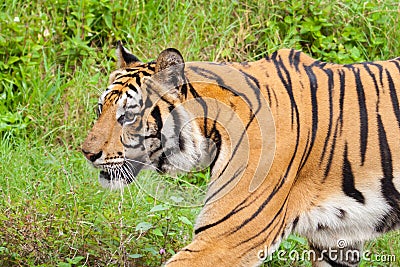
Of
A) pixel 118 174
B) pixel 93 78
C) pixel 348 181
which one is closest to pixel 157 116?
pixel 118 174

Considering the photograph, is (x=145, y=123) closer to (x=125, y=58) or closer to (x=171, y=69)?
(x=171, y=69)

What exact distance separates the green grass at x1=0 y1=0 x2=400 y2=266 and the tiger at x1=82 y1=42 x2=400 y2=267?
0.72 meters

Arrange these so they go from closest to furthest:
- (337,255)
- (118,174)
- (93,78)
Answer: (118,174)
(337,255)
(93,78)

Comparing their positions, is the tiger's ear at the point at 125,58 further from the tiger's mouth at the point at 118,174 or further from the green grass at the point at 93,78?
the green grass at the point at 93,78

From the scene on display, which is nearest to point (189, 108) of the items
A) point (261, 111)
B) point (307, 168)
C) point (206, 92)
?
point (206, 92)

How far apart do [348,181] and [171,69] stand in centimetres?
90

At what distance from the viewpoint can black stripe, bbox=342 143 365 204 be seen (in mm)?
3328

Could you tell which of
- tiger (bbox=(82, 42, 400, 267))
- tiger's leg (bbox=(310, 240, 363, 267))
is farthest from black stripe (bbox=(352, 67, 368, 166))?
tiger's leg (bbox=(310, 240, 363, 267))

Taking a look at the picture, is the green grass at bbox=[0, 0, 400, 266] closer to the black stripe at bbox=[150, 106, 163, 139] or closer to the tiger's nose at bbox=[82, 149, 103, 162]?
the tiger's nose at bbox=[82, 149, 103, 162]

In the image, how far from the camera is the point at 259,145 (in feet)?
10.6

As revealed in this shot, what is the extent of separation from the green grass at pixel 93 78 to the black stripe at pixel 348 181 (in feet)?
3.08

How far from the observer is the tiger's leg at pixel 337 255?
3.79 m
